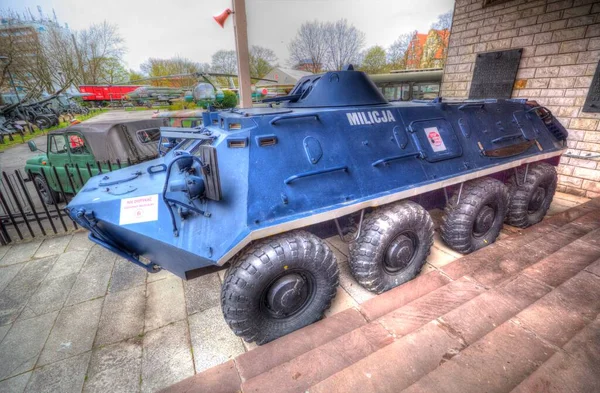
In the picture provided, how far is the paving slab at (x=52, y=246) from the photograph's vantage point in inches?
180

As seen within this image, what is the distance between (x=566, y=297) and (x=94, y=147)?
25.8 ft

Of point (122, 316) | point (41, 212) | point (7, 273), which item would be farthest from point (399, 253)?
point (41, 212)

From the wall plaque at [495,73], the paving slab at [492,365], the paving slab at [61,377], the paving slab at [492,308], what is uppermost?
the wall plaque at [495,73]

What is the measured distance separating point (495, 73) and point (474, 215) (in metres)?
5.35

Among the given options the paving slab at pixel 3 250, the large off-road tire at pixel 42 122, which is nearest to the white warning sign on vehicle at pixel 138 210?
the paving slab at pixel 3 250

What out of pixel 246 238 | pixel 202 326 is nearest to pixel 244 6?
pixel 246 238

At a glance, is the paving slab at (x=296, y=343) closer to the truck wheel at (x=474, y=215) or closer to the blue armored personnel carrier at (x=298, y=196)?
the blue armored personnel carrier at (x=298, y=196)

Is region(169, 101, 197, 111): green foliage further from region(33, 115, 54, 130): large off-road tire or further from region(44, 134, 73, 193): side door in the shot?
region(44, 134, 73, 193): side door

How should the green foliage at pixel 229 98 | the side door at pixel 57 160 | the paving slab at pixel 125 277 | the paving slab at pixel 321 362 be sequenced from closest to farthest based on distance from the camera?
the paving slab at pixel 321 362, the paving slab at pixel 125 277, the side door at pixel 57 160, the green foliage at pixel 229 98

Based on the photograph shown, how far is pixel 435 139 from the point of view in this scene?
3.57 m

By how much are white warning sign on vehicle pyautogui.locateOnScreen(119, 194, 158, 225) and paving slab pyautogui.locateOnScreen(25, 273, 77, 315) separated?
1993 mm

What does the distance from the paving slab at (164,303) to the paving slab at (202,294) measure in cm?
8

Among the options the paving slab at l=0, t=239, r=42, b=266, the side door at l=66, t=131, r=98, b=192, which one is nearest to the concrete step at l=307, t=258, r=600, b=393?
the paving slab at l=0, t=239, r=42, b=266

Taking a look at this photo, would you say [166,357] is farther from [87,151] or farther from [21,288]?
[87,151]
